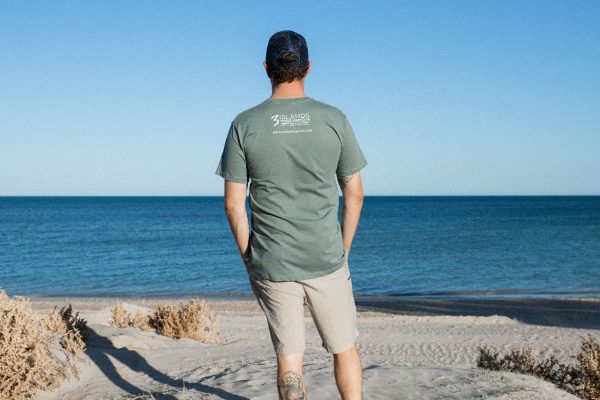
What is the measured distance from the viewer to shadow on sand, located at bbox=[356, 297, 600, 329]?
1627 cm

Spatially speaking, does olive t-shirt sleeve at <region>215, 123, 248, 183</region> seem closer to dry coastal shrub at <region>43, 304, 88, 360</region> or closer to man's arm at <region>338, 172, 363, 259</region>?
man's arm at <region>338, 172, 363, 259</region>

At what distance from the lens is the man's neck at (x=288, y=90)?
3309mm

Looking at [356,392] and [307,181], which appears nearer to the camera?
[307,181]

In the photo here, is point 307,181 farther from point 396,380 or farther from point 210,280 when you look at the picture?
point 210,280

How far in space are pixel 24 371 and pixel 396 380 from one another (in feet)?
11.1

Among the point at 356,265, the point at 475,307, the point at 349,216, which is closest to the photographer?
the point at 349,216

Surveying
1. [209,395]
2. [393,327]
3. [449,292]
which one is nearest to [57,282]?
[449,292]

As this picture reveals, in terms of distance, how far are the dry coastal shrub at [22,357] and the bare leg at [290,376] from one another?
3219 mm

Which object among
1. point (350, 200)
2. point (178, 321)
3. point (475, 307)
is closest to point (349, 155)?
point (350, 200)

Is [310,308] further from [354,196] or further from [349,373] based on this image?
[354,196]

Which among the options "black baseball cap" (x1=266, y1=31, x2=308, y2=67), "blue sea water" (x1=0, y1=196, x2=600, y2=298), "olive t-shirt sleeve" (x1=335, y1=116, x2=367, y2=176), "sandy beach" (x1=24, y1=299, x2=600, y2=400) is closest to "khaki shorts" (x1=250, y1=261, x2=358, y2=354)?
"olive t-shirt sleeve" (x1=335, y1=116, x2=367, y2=176)

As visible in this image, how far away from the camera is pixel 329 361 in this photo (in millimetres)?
6977

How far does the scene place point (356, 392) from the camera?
Answer: 141 inches

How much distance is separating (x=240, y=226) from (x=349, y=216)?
0.62 metres
